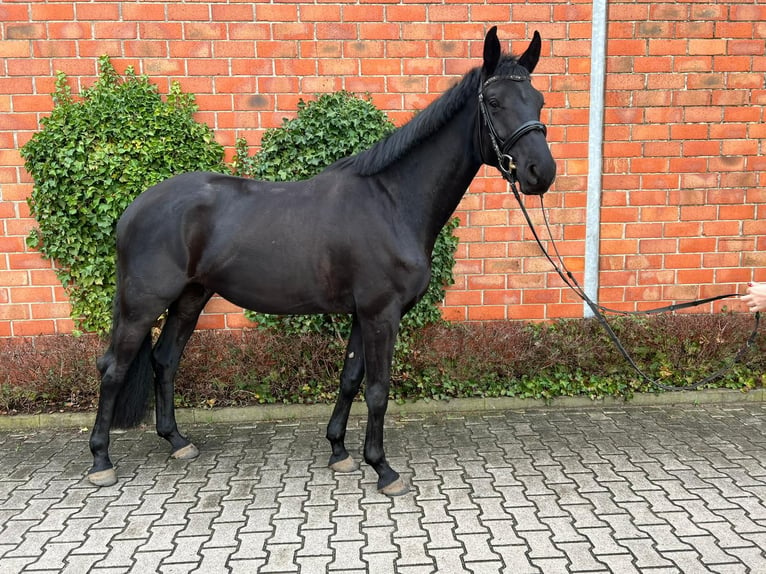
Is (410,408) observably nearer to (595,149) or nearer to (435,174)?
(435,174)

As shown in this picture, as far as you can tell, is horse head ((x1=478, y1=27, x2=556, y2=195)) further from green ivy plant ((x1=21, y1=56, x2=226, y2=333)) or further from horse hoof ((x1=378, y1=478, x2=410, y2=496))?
green ivy plant ((x1=21, y1=56, x2=226, y2=333))

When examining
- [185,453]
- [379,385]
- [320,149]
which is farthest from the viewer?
[320,149]

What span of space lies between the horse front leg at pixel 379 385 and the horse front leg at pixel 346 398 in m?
0.25

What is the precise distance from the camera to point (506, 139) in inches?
114

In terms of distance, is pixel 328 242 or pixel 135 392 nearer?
pixel 328 242

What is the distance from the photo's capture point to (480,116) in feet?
9.83

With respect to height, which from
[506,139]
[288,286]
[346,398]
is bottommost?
[346,398]

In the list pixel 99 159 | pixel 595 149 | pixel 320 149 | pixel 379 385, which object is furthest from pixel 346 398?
pixel 595 149

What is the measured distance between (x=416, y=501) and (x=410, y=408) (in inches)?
58.0

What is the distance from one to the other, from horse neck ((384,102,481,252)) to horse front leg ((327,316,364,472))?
77 cm

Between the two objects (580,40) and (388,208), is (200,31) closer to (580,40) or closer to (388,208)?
(388,208)

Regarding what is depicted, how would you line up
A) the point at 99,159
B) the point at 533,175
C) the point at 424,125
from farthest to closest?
1. the point at 99,159
2. the point at 424,125
3. the point at 533,175

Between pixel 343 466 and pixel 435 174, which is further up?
pixel 435 174

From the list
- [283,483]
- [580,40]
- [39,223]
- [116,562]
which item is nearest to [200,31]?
[39,223]
